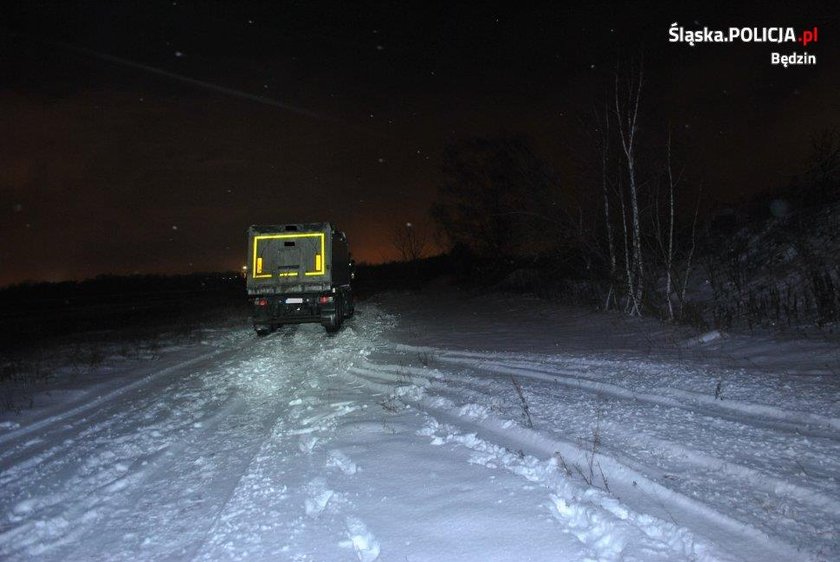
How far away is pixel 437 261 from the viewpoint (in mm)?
62219

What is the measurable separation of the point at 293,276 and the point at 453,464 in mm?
12995

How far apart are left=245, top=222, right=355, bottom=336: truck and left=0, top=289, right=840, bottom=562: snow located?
7.23 meters

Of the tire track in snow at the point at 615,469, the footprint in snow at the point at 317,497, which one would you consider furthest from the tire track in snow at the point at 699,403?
the footprint in snow at the point at 317,497

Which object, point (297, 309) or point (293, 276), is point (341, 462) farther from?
point (293, 276)

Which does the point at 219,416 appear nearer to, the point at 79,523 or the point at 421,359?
the point at 79,523

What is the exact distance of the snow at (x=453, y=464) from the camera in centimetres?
326

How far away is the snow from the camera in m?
3.26

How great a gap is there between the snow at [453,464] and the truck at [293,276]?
723 cm

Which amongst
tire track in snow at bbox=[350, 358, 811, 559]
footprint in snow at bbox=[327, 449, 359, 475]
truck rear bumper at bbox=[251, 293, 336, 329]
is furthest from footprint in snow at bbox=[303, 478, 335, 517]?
truck rear bumper at bbox=[251, 293, 336, 329]

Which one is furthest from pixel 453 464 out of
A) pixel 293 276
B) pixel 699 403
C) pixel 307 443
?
pixel 293 276

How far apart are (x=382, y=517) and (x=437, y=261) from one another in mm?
58767

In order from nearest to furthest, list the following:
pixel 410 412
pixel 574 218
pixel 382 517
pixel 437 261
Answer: pixel 382 517 → pixel 410 412 → pixel 574 218 → pixel 437 261

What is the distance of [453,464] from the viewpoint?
444cm

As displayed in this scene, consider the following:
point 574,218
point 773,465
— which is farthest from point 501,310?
point 773,465
